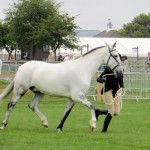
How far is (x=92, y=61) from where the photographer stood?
1392 centimetres

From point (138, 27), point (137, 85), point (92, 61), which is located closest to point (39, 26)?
point (137, 85)

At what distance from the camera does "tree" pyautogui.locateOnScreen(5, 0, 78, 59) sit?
169ft

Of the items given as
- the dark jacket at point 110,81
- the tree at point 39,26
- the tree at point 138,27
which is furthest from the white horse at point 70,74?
the tree at point 138,27

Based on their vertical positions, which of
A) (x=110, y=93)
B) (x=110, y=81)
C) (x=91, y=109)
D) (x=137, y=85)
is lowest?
(x=137, y=85)

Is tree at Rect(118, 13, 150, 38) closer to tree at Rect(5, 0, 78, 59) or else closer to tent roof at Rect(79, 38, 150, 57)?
tent roof at Rect(79, 38, 150, 57)

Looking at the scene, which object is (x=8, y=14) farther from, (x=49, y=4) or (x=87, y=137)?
(x=87, y=137)

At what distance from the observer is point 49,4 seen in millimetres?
53188

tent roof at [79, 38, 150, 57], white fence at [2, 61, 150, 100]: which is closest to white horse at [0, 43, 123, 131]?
white fence at [2, 61, 150, 100]

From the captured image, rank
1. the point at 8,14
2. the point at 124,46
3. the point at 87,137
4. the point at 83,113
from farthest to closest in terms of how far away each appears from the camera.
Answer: the point at 124,46, the point at 8,14, the point at 83,113, the point at 87,137

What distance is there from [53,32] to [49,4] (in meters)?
3.23

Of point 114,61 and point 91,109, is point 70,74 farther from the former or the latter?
point 114,61

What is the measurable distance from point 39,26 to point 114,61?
3810 centimetres

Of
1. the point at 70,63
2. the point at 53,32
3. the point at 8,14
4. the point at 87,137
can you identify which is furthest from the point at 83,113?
the point at 8,14

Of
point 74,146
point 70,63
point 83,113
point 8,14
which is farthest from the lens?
point 8,14
